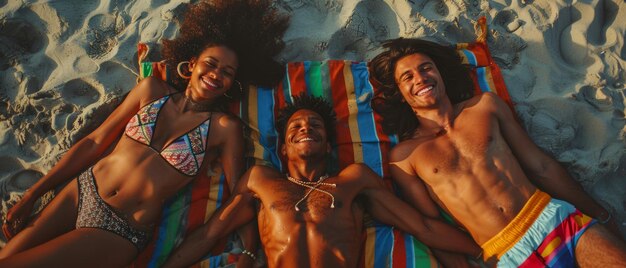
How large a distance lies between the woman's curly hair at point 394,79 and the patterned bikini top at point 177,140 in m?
1.55

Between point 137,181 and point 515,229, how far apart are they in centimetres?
269

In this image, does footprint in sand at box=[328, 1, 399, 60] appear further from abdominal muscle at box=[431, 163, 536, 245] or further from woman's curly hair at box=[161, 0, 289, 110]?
abdominal muscle at box=[431, 163, 536, 245]

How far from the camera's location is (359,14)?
4.29 m

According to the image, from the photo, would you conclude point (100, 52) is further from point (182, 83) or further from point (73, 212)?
point (73, 212)

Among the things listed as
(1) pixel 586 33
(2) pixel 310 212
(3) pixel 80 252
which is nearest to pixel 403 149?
(2) pixel 310 212

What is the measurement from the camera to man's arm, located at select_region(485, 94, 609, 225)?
3.21 m

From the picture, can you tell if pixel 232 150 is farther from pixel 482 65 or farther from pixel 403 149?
pixel 482 65

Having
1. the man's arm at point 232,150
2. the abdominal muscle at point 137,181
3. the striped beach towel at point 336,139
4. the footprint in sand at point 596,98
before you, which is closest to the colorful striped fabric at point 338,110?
the striped beach towel at point 336,139

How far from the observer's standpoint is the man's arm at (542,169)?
3.21 meters

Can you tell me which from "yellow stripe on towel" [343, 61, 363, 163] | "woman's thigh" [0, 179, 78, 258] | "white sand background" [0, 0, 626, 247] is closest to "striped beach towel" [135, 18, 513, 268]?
"yellow stripe on towel" [343, 61, 363, 163]

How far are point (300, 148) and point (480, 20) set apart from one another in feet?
7.34

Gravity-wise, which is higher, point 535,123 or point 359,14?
point 359,14

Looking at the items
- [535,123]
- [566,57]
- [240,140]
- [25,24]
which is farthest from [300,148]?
[25,24]

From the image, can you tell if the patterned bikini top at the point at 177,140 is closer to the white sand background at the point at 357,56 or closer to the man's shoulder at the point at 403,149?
the white sand background at the point at 357,56
